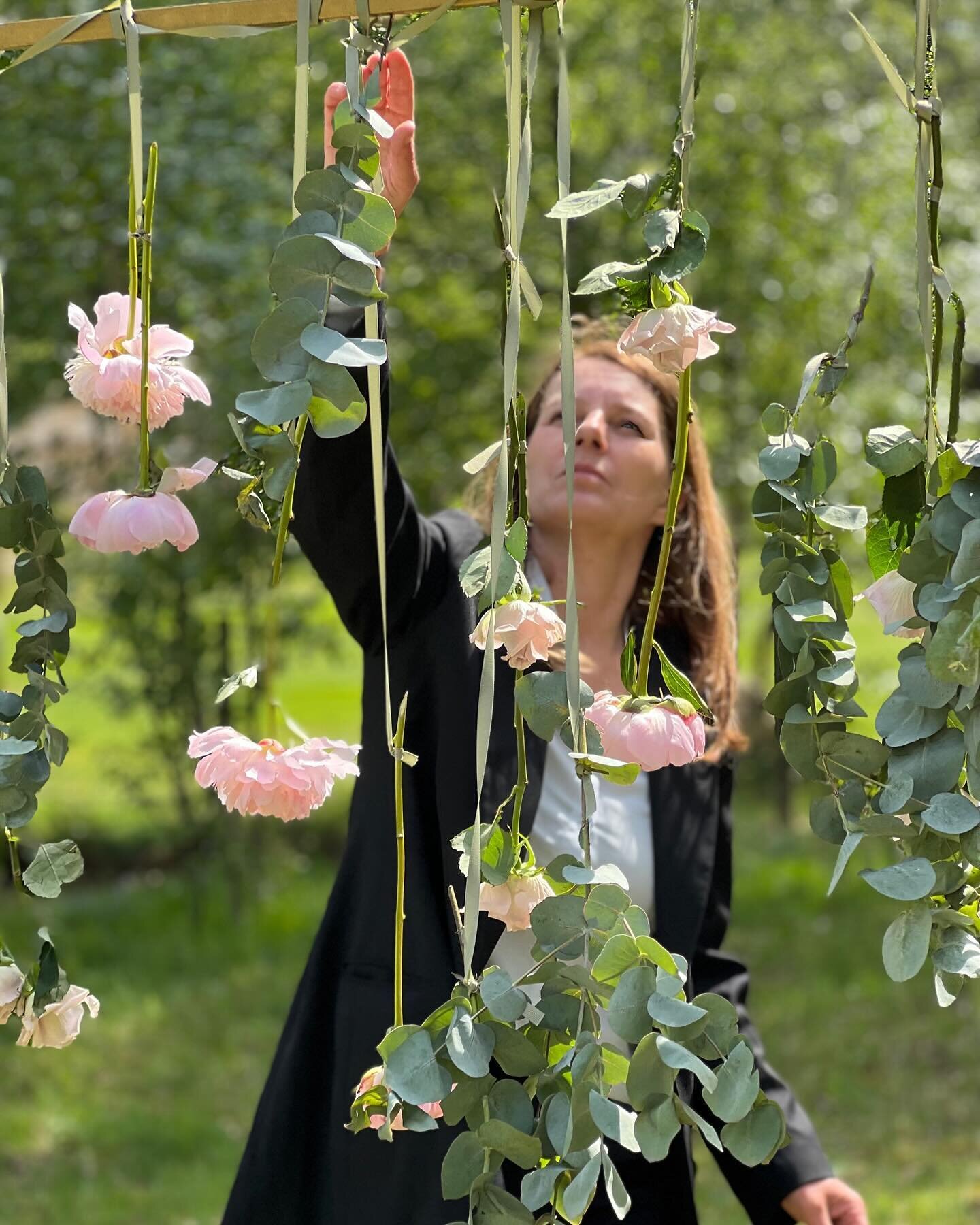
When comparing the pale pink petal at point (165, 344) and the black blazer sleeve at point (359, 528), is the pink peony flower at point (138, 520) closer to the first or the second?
the pale pink petal at point (165, 344)

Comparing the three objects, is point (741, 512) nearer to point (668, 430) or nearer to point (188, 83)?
point (188, 83)

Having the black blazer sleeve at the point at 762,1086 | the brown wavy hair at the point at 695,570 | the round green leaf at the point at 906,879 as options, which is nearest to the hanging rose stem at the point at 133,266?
the round green leaf at the point at 906,879

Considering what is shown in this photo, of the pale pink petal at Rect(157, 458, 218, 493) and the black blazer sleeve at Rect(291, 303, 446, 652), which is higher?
the pale pink petal at Rect(157, 458, 218, 493)

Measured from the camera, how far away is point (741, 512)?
16.5ft

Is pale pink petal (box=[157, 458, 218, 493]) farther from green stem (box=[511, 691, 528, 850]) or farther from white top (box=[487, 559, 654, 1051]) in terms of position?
white top (box=[487, 559, 654, 1051])

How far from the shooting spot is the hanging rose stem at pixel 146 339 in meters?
0.79

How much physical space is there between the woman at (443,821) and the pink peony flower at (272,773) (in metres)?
0.42

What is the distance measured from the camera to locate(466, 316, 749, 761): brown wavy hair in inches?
65.7

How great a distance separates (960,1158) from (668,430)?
2.29 metres

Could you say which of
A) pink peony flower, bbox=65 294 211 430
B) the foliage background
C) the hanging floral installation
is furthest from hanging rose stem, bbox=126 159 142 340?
the foliage background

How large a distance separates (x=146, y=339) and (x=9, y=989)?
0.37 meters

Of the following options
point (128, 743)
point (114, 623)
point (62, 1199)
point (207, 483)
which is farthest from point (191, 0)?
point (128, 743)

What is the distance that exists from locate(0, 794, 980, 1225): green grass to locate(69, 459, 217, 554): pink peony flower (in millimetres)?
2461

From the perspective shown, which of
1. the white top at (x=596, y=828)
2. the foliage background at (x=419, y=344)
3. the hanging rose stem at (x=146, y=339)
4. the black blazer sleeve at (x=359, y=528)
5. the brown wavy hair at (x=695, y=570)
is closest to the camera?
the hanging rose stem at (x=146, y=339)
